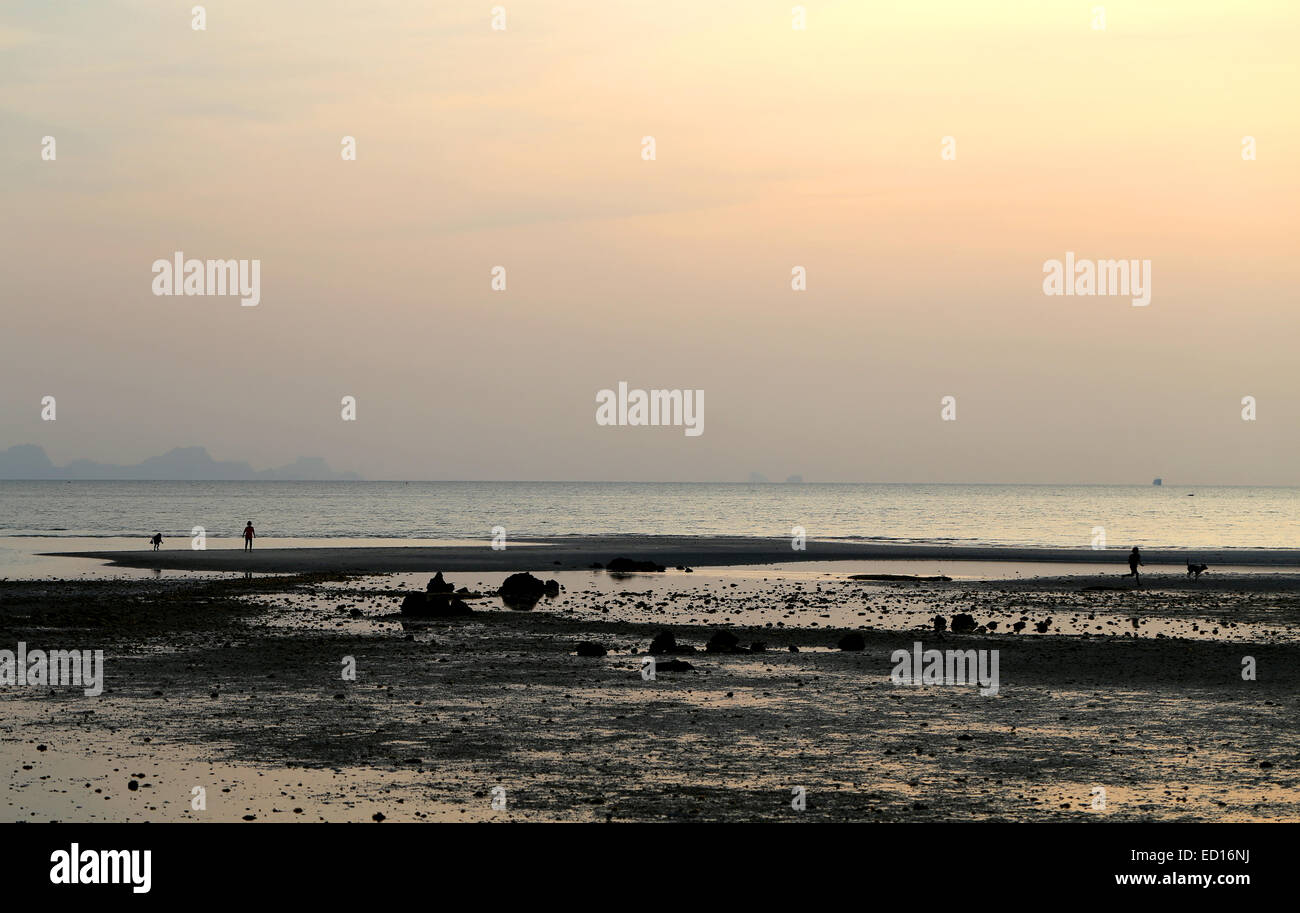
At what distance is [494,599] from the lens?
50.1 m

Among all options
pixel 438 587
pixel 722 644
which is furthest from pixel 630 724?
pixel 438 587

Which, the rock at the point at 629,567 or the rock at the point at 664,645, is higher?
the rock at the point at 629,567

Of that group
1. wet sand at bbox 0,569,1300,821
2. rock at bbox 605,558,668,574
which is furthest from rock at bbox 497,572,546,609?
rock at bbox 605,558,668,574

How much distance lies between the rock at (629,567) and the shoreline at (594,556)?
2.72 m

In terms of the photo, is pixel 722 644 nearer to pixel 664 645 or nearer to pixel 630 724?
pixel 664 645

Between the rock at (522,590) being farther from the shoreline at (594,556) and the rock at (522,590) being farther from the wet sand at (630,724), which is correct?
the shoreline at (594,556)

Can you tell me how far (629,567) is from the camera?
71.1 meters

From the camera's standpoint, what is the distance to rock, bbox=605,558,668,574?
7031 cm

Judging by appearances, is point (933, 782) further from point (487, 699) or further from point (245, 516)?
point (245, 516)

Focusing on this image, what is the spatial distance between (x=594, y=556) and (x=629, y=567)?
14780 millimetres

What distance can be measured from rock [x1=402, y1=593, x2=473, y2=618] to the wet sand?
33.1 inches

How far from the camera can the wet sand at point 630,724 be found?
15438 mm

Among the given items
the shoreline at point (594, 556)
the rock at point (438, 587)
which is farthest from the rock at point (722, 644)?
the shoreline at point (594, 556)
